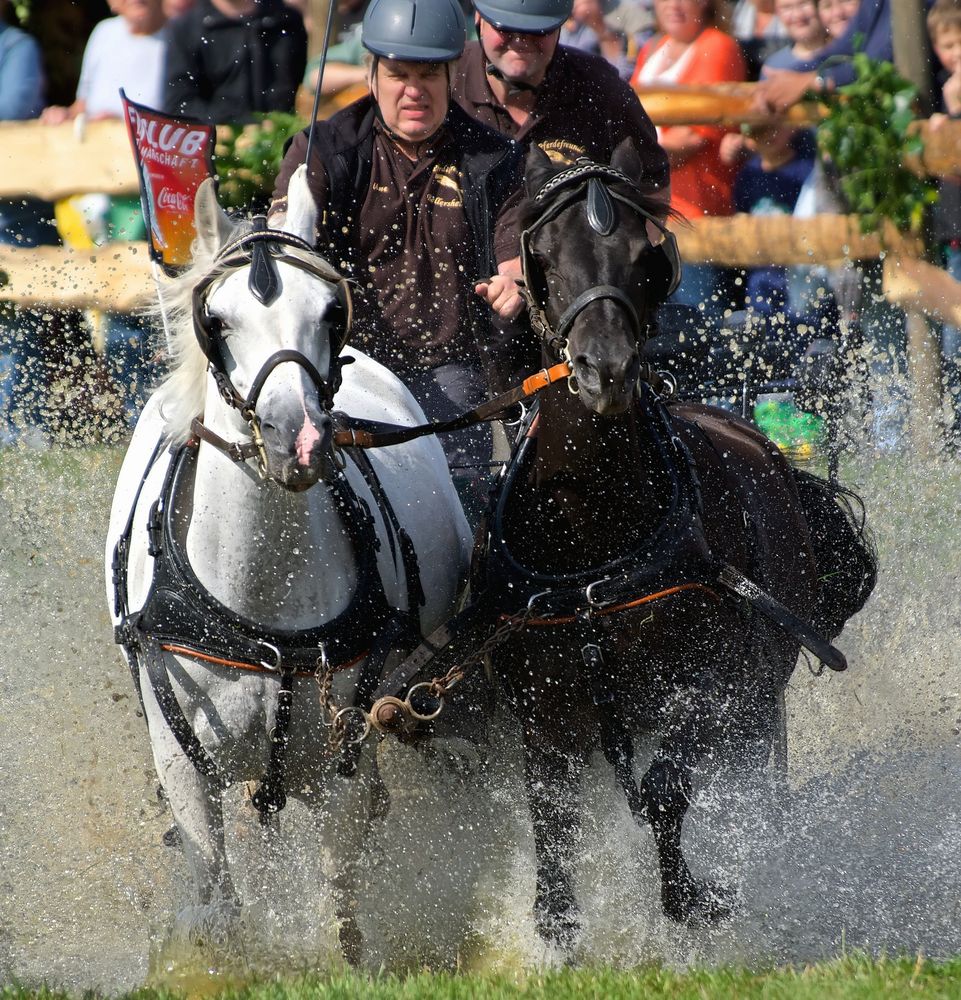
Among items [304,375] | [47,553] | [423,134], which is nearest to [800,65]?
[423,134]

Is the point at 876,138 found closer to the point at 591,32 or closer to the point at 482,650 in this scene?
the point at 591,32

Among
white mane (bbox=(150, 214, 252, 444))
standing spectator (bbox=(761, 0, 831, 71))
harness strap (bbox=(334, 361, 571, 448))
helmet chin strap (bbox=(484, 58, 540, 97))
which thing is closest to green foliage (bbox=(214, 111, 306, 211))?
standing spectator (bbox=(761, 0, 831, 71))

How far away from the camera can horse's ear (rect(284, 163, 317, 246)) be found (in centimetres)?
374

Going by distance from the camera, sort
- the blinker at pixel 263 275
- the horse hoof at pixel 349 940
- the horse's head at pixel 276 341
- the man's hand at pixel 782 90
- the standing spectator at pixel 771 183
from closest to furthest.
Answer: the horse's head at pixel 276 341 → the blinker at pixel 263 275 → the horse hoof at pixel 349 940 → the man's hand at pixel 782 90 → the standing spectator at pixel 771 183

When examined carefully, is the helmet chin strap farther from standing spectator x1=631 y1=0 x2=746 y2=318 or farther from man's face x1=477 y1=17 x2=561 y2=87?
standing spectator x1=631 y1=0 x2=746 y2=318

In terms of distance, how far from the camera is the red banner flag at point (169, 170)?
4992 millimetres

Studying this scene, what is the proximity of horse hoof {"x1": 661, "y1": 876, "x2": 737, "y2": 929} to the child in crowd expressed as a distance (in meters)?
3.72

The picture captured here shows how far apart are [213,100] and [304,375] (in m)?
5.09

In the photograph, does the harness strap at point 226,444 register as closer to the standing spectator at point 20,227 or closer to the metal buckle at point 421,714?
the metal buckle at point 421,714

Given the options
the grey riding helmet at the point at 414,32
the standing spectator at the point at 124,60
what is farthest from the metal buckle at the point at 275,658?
the standing spectator at the point at 124,60

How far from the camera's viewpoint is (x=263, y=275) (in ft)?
11.3

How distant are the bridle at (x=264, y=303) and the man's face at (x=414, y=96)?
1.32m

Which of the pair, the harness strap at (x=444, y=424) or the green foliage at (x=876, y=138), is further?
the green foliage at (x=876, y=138)

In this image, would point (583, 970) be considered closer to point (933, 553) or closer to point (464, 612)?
point (464, 612)
